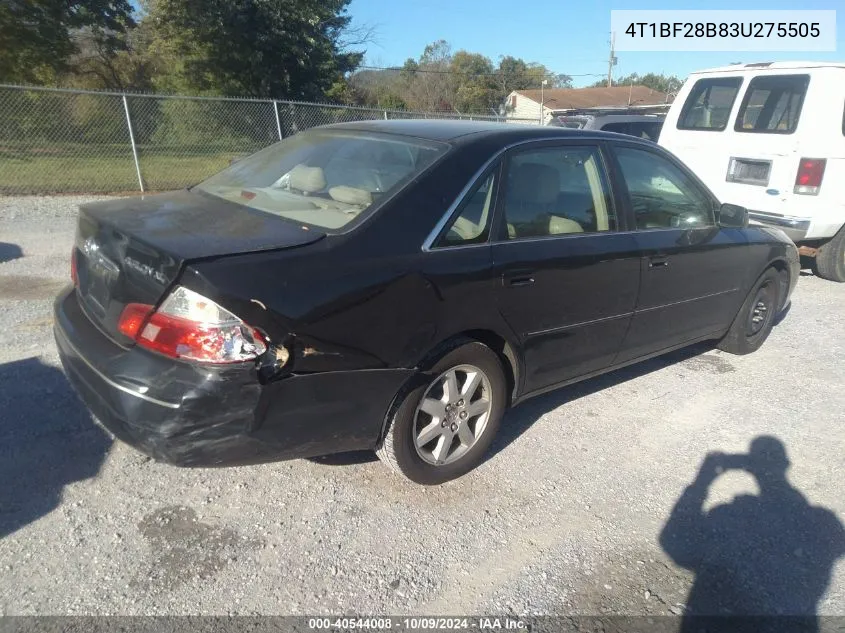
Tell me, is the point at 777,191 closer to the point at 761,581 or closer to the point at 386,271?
the point at 761,581

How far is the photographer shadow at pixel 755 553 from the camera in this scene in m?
2.40

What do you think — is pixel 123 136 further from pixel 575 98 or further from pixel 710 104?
pixel 575 98

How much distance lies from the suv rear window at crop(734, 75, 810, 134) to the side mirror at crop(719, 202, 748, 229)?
127 inches

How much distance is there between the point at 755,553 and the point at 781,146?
18.1 feet

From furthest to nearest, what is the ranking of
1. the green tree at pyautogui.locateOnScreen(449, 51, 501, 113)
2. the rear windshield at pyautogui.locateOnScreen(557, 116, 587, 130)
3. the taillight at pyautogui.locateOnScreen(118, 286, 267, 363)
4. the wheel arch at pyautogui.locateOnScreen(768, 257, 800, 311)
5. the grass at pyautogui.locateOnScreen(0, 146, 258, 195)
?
the green tree at pyautogui.locateOnScreen(449, 51, 501, 113), the rear windshield at pyautogui.locateOnScreen(557, 116, 587, 130), the grass at pyautogui.locateOnScreen(0, 146, 258, 195), the wheel arch at pyautogui.locateOnScreen(768, 257, 800, 311), the taillight at pyautogui.locateOnScreen(118, 286, 267, 363)

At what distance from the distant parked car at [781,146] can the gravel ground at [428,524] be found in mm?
3637

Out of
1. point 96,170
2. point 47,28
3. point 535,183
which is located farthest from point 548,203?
point 47,28

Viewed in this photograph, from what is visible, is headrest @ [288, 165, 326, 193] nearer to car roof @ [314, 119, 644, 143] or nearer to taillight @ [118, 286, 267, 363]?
car roof @ [314, 119, 644, 143]

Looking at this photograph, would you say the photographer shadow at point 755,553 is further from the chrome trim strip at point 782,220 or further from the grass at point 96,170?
the grass at point 96,170

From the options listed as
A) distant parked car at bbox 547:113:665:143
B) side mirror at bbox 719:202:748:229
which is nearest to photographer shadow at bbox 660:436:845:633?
side mirror at bbox 719:202:748:229

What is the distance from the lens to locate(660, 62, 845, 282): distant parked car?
21.6 ft

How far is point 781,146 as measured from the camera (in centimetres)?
675

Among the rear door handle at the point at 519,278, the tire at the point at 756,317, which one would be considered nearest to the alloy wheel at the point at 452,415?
the rear door handle at the point at 519,278

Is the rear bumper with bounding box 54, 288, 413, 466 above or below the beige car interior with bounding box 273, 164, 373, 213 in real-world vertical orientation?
below
